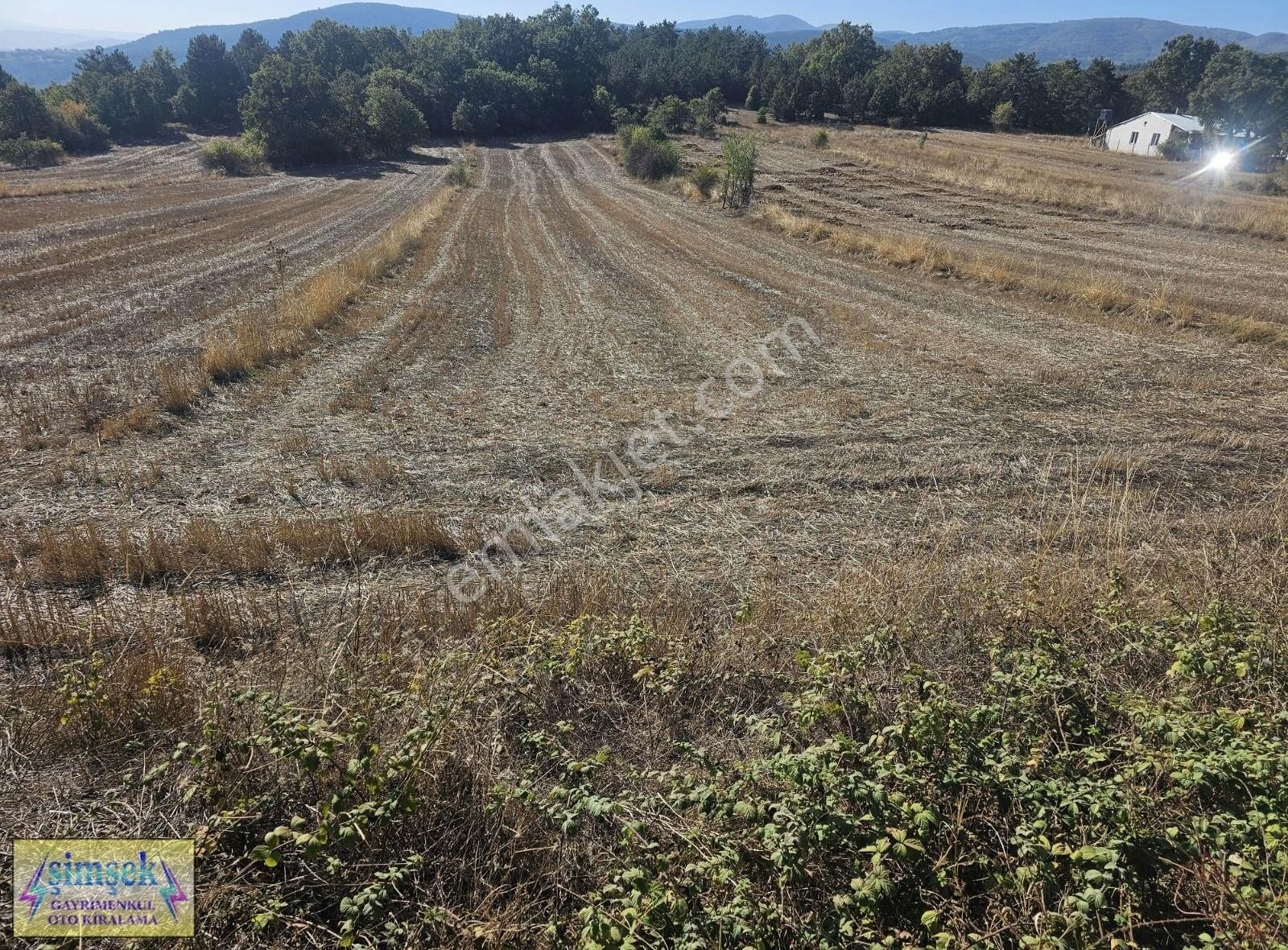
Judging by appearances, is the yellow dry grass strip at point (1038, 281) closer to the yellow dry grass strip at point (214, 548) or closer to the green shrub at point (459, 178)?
the yellow dry grass strip at point (214, 548)

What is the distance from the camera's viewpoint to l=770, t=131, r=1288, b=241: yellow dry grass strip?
1088 inches

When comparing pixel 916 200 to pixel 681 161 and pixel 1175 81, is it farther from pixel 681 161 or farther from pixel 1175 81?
pixel 1175 81

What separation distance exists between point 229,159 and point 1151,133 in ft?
278

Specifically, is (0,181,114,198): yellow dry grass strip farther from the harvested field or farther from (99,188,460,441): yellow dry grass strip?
(99,188,460,441): yellow dry grass strip

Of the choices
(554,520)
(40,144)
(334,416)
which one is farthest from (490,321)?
(40,144)

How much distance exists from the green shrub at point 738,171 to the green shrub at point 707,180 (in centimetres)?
238

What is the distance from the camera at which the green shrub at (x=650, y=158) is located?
44125mm

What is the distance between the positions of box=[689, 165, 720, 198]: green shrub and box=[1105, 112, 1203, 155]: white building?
53.4m

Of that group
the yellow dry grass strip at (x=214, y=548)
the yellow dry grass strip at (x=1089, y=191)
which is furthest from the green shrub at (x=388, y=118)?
the yellow dry grass strip at (x=214, y=548)

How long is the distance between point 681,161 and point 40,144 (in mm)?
50280

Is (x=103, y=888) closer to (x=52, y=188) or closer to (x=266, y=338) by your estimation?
(x=266, y=338)

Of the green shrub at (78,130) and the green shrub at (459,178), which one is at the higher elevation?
the green shrub at (78,130)

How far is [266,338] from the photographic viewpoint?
12.7m

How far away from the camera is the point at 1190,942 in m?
2.51
